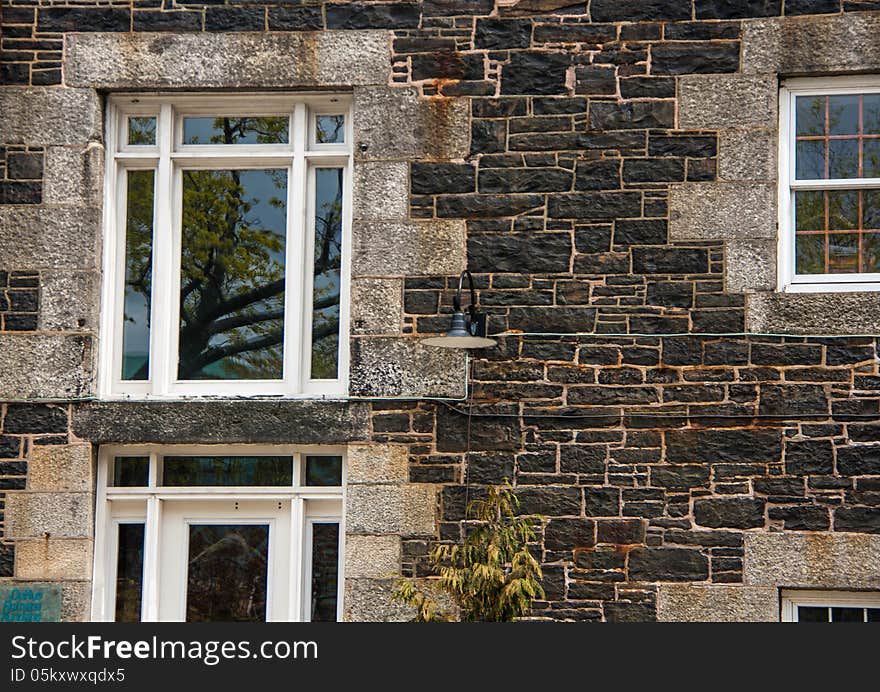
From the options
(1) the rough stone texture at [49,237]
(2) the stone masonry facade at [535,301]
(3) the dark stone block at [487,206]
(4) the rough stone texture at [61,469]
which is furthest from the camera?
(1) the rough stone texture at [49,237]

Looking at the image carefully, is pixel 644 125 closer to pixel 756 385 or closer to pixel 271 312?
pixel 756 385

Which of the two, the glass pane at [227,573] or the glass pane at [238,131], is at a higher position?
the glass pane at [238,131]

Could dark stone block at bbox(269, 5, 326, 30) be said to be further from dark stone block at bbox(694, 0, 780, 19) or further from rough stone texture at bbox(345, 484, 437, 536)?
rough stone texture at bbox(345, 484, 437, 536)

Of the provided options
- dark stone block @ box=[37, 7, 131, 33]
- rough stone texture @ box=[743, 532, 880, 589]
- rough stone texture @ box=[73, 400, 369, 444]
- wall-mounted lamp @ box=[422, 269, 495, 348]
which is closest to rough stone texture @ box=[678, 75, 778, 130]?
wall-mounted lamp @ box=[422, 269, 495, 348]

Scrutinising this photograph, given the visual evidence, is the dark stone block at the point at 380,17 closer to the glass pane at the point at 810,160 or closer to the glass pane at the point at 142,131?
the glass pane at the point at 142,131

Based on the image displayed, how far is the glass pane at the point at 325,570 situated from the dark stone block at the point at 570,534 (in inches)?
61.0

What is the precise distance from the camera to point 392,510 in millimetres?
10500

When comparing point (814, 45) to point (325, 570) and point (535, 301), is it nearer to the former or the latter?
point (535, 301)

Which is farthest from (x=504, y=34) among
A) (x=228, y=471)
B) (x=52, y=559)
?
(x=52, y=559)

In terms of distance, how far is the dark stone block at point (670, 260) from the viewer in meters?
10.6

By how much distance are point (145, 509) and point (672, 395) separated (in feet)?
12.7

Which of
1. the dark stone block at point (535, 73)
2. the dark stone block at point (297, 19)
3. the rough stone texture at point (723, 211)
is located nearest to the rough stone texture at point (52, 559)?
the dark stone block at point (297, 19)

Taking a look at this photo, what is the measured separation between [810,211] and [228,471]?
457 cm

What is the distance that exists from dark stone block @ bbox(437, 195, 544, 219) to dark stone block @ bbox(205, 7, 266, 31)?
76.0 inches
